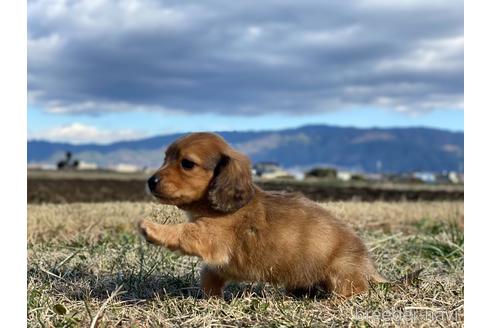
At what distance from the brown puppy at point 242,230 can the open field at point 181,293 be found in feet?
0.62

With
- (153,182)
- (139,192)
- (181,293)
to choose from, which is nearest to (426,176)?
(139,192)

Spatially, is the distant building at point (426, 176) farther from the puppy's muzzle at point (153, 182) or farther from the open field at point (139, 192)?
the puppy's muzzle at point (153, 182)

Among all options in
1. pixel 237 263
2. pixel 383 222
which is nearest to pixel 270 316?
pixel 237 263

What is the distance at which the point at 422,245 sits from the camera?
761cm

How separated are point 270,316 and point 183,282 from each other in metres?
1.36

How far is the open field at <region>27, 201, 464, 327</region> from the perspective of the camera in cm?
411

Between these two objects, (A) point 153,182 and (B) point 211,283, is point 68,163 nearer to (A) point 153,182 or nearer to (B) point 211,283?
(B) point 211,283

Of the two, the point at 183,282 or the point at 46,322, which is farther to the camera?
the point at 183,282

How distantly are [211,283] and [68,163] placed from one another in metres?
48.6

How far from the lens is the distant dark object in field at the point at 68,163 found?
50062 mm

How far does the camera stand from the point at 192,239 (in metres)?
4.21

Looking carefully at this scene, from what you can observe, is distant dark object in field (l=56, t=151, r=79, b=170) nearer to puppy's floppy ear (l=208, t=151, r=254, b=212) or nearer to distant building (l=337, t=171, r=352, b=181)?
distant building (l=337, t=171, r=352, b=181)
